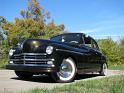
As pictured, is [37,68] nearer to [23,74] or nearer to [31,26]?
[23,74]

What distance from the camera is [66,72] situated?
10.4 m

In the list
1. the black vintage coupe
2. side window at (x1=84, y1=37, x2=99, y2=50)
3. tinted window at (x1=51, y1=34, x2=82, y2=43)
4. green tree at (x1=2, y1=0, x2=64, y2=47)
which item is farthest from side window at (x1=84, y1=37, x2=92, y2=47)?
green tree at (x1=2, y1=0, x2=64, y2=47)

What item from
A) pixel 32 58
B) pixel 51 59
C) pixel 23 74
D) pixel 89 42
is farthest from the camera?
pixel 89 42

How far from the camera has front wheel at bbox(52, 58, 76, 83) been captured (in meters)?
10.1

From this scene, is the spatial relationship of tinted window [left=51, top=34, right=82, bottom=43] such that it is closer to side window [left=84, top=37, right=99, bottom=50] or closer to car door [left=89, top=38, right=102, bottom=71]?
side window [left=84, top=37, right=99, bottom=50]

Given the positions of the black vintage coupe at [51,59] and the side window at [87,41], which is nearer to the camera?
the black vintage coupe at [51,59]

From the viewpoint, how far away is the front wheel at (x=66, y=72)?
33.0 feet

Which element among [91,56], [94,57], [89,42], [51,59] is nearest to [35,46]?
[51,59]

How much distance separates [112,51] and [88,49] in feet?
53.1

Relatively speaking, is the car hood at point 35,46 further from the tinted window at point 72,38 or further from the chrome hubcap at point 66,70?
the tinted window at point 72,38

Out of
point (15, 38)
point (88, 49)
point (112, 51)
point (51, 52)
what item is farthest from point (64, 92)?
point (112, 51)

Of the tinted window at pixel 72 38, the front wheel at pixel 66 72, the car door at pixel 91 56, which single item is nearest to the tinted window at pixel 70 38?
the tinted window at pixel 72 38

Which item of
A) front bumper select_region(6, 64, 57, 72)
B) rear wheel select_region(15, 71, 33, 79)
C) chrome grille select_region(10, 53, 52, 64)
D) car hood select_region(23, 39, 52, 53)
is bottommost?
rear wheel select_region(15, 71, 33, 79)

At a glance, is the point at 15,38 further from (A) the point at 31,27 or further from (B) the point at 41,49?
(B) the point at 41,49
